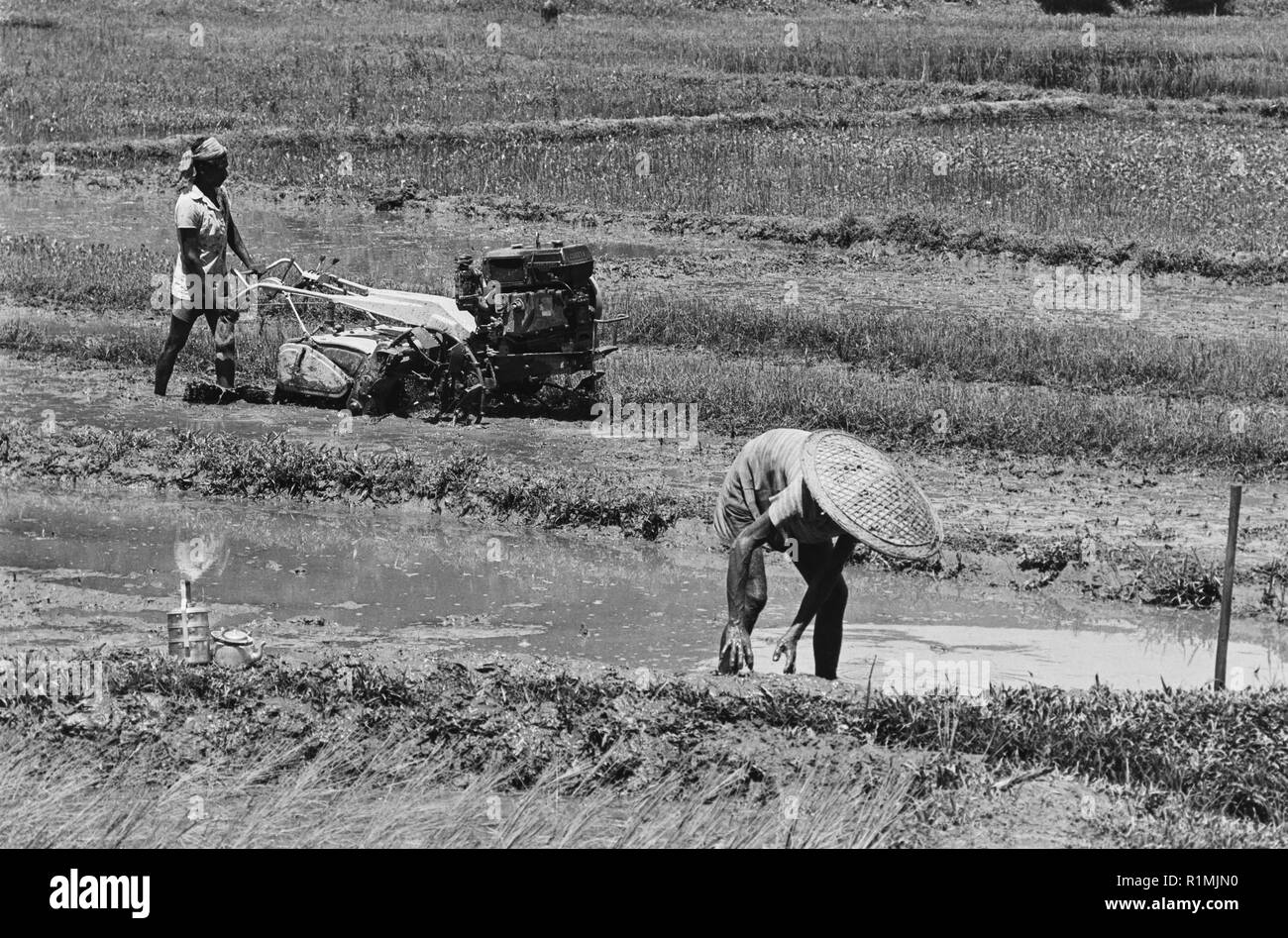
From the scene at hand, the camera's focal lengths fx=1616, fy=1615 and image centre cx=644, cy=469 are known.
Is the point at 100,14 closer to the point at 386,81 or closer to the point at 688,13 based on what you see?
the point at 386,81

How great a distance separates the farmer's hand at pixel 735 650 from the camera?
6742 mm

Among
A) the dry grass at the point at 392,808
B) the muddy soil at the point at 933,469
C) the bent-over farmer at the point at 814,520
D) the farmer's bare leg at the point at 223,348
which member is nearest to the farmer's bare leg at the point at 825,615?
the bent-over farmer at the point at 814,520

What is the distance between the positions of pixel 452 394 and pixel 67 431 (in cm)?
269

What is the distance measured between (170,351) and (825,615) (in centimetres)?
676

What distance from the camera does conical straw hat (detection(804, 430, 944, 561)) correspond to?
5844mm

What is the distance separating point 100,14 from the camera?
113 ft

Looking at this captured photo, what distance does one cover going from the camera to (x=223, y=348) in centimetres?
1189

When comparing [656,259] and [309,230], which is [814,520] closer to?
[656,259]

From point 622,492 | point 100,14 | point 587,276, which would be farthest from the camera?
point 100,14

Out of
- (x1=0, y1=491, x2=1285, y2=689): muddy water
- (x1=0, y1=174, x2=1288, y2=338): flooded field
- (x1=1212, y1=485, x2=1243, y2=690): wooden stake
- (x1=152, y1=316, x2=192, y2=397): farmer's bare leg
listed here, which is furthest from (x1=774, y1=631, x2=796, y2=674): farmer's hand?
(x1=0, y1=174, x2=1288, y2=338): flooded field

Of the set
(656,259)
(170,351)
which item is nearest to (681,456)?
(170,351)

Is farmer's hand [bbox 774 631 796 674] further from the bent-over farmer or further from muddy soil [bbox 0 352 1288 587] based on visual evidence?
muddy soil [bbox 0 352 1288 587]

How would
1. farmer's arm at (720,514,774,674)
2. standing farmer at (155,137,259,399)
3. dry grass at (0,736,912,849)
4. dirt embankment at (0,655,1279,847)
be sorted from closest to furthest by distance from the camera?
dry grass at (0,736,912,849), dirt embankment at (0,655,1279,847), farmer's arm at (720,514,774,674), standing farmer at (155,137,259,399)
